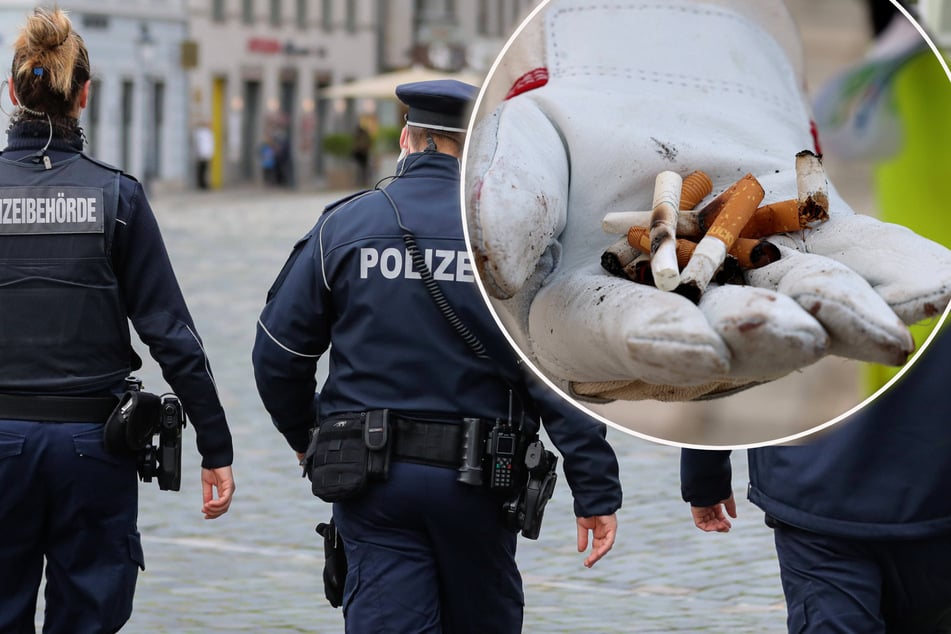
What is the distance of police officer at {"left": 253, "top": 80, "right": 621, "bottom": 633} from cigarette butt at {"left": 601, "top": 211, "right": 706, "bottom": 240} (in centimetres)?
246

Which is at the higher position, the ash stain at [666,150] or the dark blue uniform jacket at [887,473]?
the ash stain at [666,150]

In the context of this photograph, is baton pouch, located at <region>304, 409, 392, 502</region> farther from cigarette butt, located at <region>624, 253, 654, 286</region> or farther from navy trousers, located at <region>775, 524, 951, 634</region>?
cigarette butt, located at <region>624, 253, 654, 286</region>

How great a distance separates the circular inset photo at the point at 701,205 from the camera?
4.31 feet

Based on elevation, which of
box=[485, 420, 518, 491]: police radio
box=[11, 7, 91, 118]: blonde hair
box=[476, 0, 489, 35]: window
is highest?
box=[476, 0, 489, 35]: window

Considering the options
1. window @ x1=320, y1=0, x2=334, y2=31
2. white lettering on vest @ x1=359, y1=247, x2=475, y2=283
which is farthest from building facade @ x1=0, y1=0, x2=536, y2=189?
white lettering on vest @ x1=359, y1=247, x2=475, y2=283

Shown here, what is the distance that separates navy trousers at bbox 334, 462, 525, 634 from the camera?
12.7 feet

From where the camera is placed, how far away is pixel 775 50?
4.72 ft

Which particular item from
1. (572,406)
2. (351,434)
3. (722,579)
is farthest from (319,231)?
(722,579)

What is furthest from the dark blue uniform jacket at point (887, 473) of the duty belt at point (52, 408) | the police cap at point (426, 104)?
the duty belt at point (52, 408)

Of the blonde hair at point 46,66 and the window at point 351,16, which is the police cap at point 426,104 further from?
the window at point 351,16

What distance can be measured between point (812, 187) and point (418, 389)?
8.60 feet

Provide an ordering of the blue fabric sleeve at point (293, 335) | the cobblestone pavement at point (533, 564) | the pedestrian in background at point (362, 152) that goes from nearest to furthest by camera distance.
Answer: the blue fabric sleeve at point (293, 335) → the cobblestone pavement at point (533, 564) → the pedestrian in background at point (362, 152)

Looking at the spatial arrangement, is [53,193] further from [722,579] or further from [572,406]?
[722,579]

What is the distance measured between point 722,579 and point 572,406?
536 centimetres
